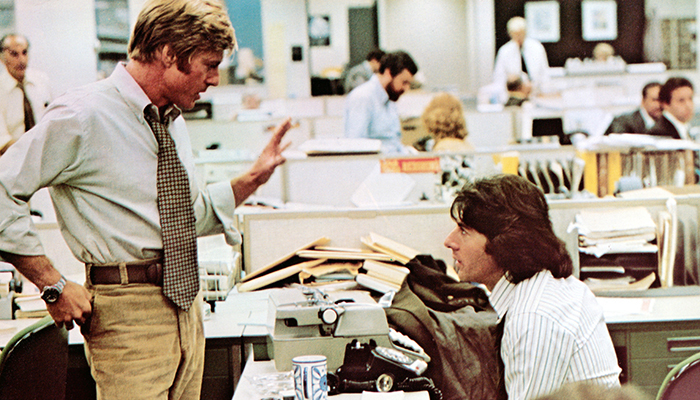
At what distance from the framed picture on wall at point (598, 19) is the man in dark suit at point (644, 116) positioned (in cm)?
449

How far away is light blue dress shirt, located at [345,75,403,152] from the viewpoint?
456 cm

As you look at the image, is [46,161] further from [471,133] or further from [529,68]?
[529,68]

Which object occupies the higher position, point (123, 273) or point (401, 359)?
point (123, 273)

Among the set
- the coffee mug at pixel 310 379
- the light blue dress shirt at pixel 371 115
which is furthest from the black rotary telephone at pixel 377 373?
the light blue dress shirt at pixel 371 115

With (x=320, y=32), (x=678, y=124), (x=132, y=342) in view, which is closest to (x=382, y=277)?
(x=132, y=342)

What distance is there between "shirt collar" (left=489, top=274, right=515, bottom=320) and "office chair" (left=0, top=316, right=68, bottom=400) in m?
1.03

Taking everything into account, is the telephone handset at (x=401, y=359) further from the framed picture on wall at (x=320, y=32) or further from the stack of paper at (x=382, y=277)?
the framed picture on wall at (x=320, y=32)

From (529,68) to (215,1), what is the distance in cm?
709

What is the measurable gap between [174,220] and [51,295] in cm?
31

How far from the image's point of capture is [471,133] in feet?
18.3

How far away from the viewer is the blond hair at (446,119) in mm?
4500

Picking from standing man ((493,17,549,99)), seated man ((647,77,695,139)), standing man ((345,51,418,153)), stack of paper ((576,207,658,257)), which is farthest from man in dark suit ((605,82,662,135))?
stack of paper ((576,207,658,257))

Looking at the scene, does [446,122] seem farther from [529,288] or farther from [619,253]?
[529,288]

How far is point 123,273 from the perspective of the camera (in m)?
1.54
